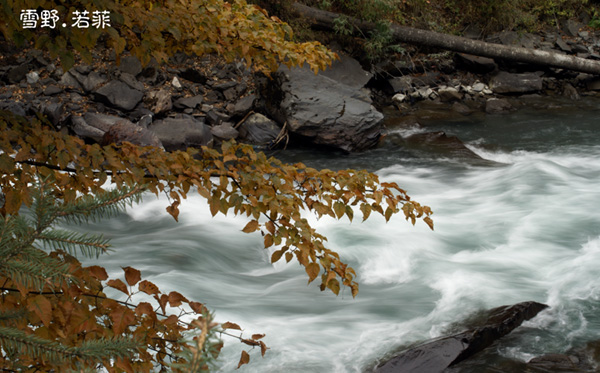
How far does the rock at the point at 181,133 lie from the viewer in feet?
31.4

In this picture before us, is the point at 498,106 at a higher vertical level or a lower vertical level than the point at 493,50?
lower

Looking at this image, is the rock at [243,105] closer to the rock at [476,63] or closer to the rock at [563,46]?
the rock at [476,63]

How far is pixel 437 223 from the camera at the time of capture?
7.48 metres

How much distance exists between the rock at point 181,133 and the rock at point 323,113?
1489 mm

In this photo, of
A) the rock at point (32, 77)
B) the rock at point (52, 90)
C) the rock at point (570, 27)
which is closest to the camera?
the rock at point (52, 90)

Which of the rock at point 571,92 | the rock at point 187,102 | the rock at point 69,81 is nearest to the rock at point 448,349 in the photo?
the rock at point 187,102

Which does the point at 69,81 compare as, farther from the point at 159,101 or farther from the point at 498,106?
the point at 498,106

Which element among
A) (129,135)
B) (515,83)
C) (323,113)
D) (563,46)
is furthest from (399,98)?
(129,135)

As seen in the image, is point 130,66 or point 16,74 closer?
point 16,74

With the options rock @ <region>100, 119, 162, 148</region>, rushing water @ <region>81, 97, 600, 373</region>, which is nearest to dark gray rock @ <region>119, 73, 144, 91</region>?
rock @ <region>100, 119, 162, 148</region>

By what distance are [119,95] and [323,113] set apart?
3784mm

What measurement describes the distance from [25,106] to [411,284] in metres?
7.58

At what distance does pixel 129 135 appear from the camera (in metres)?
8.86

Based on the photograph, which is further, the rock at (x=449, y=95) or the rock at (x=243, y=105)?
the rock at (x=449, y=95)
